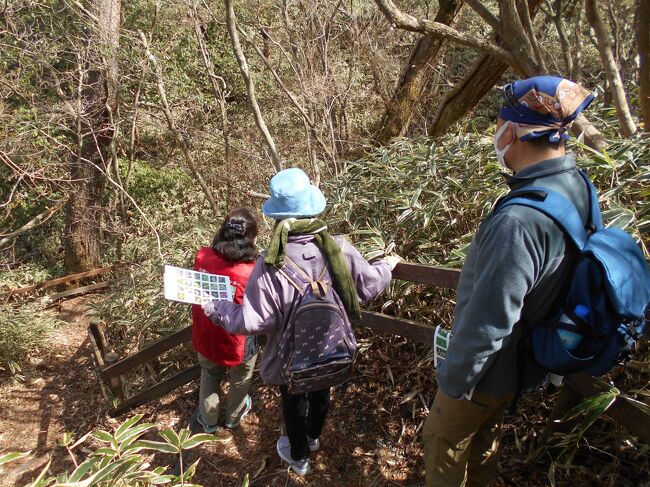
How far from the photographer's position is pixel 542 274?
1414 millimetres

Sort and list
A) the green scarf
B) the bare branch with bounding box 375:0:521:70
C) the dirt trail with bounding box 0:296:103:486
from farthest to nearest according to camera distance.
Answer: the dirt trail with bounding box 0:296:103:486, the bare branch with bounding box 375:0:521:70, the green scarf

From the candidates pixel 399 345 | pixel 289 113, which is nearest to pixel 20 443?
pixel 399 345

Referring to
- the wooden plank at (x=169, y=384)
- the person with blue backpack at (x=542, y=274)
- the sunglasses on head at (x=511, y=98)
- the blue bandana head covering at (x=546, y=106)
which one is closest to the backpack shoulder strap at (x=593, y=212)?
the person with blue backpack at (x=542, y=274)

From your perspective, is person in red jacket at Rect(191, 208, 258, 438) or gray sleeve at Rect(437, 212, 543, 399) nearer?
gray sleeve at Rect(437, 212, 543, 399)

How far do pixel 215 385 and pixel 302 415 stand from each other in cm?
88

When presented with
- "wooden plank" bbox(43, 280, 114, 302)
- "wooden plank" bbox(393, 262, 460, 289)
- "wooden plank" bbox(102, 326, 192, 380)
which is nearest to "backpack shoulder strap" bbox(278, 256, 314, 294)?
"wooden plank" bbox(393, 262, 460, 289)

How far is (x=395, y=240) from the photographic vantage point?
3266 millimetres

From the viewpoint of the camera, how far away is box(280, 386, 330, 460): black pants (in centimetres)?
246

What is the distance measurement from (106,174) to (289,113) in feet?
11.1

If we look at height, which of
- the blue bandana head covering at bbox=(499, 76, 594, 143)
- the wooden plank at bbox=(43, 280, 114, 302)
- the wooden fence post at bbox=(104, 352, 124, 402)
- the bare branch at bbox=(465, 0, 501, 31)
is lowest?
the wooden plank at bbox=(43, 280, 114, 302)

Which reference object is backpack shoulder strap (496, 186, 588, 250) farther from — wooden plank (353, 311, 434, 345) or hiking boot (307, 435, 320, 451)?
hiking boot (307, 435, 320, 451)

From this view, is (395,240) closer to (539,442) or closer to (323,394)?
(323,394)

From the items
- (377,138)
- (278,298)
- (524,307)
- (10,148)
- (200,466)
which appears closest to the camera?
(524,307)

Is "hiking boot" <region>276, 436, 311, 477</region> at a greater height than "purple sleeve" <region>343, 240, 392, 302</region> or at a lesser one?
lesser
